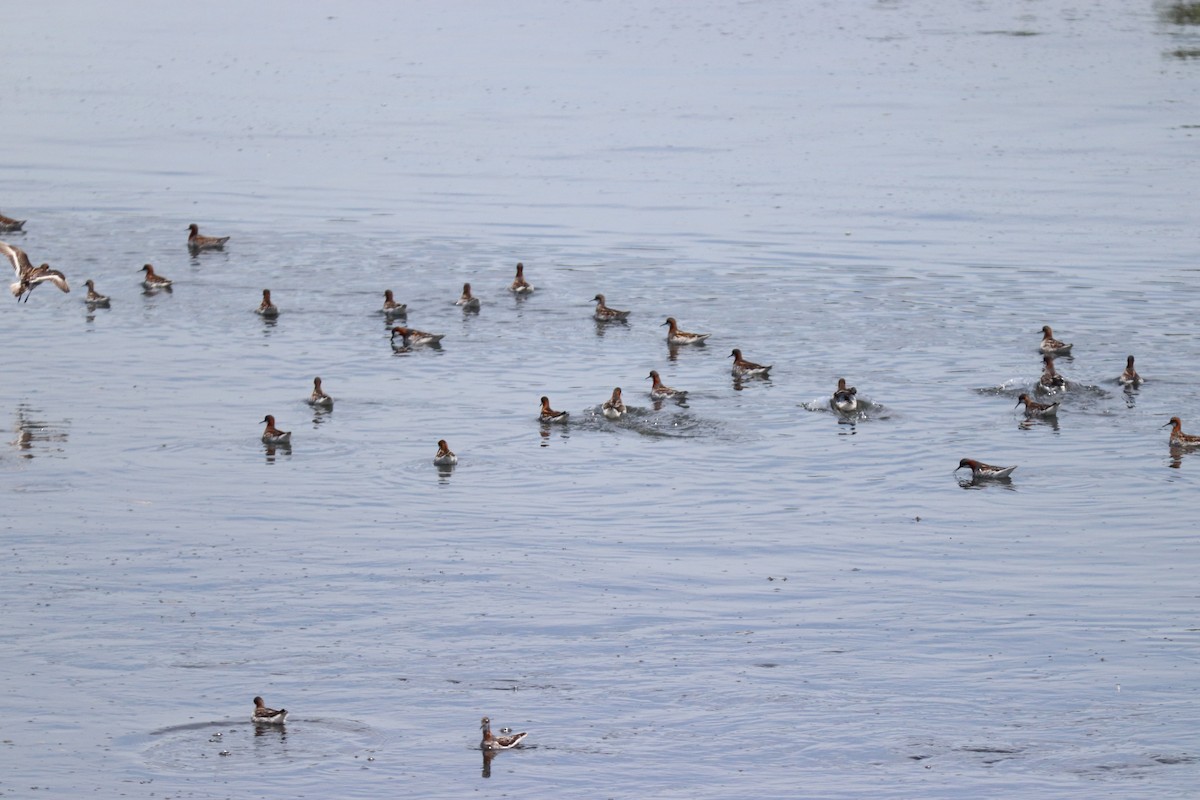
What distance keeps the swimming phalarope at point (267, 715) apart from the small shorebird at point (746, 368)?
52.3ft

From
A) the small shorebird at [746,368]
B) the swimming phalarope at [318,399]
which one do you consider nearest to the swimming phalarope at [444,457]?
the swimming phalarope at [318,399]

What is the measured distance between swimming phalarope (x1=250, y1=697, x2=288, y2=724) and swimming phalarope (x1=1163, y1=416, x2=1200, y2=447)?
16.1 meters

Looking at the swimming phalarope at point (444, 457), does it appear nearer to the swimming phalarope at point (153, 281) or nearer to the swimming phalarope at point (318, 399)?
the swimming phalarope at point (318, 399)

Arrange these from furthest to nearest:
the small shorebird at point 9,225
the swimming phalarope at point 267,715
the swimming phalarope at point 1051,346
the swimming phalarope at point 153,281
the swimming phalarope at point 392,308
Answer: the small shorebird at point 9,225 → the swimming phalarope at point 153,281 → the swimming phalarope at point 392,308 → the swimming phalarope at point 1051,346 → the swimming phalarope at point 267,715

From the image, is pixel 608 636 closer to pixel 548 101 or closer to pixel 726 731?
pixel 726 731

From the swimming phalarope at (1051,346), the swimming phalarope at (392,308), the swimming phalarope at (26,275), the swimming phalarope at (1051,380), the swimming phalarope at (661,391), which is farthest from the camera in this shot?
the swimming phalarope at (392,308)

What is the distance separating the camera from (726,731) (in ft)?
63.9

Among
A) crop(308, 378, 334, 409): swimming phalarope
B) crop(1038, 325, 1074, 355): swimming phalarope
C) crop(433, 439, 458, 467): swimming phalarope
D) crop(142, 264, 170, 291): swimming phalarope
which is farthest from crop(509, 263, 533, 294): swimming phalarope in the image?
crop(433, 439, 458, 467): swimming phalarope

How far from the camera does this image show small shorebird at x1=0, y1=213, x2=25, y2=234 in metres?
45.0

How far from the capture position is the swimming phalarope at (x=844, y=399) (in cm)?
3086

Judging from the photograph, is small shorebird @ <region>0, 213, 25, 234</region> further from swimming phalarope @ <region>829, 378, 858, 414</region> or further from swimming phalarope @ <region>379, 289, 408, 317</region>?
swimming phalarope @ <region>829, 378, 858, 414</region>

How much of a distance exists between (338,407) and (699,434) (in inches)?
249

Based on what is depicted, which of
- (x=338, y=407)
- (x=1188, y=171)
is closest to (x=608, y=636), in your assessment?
(x=338, y=407)

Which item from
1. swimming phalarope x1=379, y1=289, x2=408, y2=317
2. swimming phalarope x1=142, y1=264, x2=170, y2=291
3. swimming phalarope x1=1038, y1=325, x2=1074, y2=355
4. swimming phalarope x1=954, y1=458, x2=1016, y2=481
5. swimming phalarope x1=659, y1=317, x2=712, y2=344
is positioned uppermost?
swimming phalarope x1=142, y1=264, x2=170, y2=291
